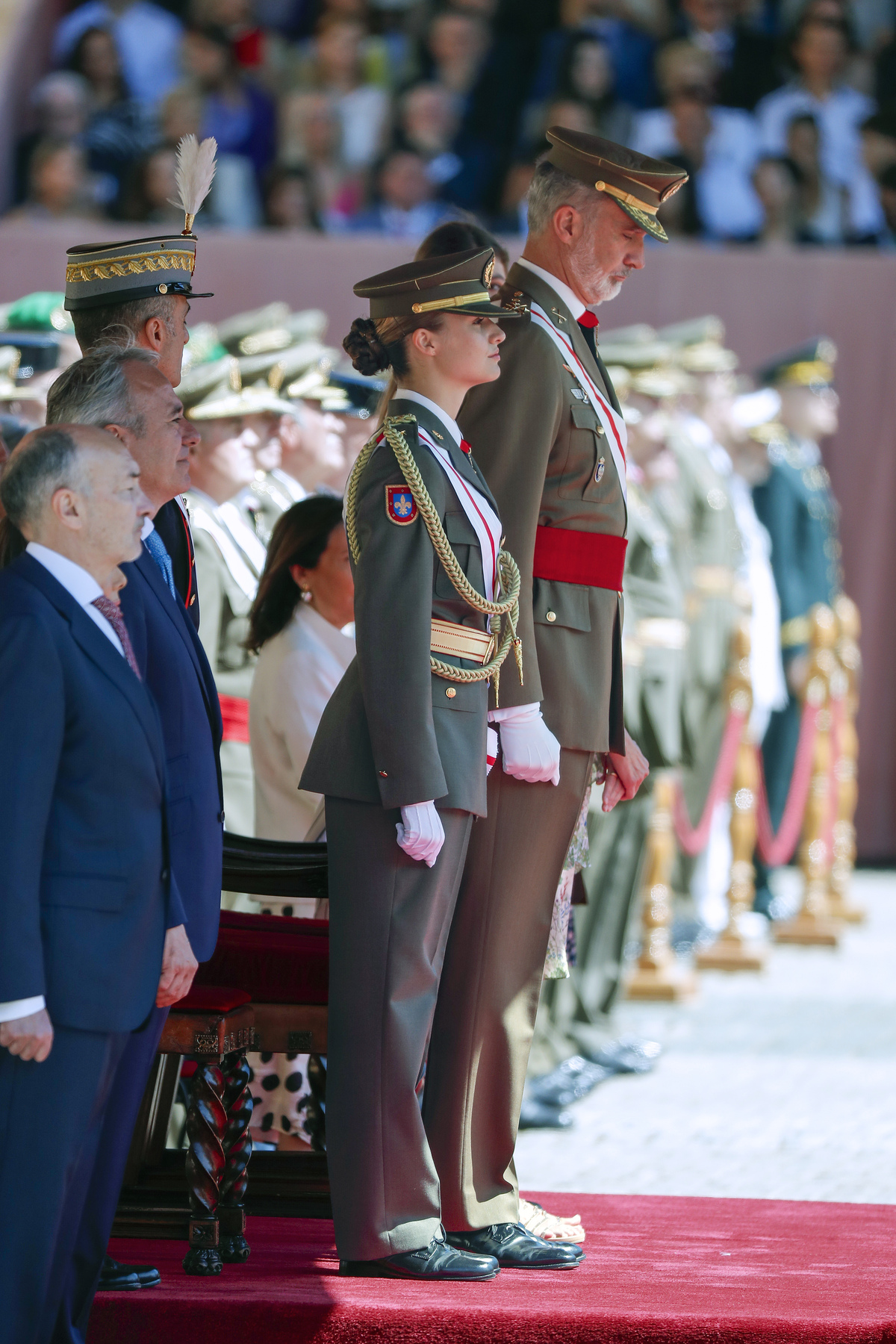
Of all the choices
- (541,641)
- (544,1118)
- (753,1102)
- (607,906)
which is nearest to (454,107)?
(607,906)

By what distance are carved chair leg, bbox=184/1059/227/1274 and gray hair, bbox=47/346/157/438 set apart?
102cm

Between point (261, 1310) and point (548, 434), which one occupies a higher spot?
point (548, 434)

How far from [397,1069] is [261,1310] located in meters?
0.40

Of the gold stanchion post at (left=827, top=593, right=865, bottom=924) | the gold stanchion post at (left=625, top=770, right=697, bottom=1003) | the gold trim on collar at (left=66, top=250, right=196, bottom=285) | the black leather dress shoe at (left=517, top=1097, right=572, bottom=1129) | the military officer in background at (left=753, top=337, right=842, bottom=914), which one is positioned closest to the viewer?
the gold trim on collar at (left=66, top=250, right=196, bottom=285)

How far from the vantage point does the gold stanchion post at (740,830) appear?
304 inches

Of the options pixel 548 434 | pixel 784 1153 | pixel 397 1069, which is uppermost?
pixel 548 434

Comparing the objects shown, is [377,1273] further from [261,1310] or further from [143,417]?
[143,417]

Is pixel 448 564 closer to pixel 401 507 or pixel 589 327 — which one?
pixel 401 507

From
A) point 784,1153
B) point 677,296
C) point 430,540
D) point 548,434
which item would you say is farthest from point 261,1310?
point 677,296

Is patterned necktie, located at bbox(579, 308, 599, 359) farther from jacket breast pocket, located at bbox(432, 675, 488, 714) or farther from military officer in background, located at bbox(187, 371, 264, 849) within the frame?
military officer in background, located at bbox(187, 371, 264, 849)

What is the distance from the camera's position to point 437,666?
312 cm

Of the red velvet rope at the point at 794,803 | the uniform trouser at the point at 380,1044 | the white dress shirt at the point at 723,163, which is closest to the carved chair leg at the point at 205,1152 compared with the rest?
the uniform trouser at the point at 380,1044

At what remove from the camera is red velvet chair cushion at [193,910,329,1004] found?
11.6ft

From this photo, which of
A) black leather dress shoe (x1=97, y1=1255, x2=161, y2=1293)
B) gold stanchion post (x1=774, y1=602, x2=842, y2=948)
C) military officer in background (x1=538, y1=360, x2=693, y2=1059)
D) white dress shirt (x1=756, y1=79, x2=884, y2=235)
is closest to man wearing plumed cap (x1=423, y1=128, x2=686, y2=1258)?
black leather dress shoe (x1=97, y1=1255, x2=161, y2=1293)
